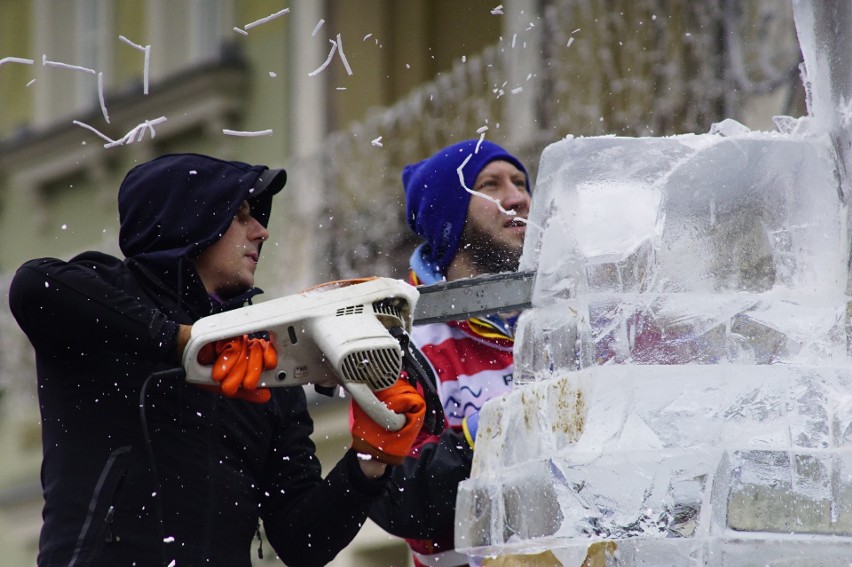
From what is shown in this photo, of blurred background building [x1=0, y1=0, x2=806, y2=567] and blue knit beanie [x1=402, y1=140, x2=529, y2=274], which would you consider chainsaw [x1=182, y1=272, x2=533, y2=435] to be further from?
blurred background building [x1=0, y1=0, x2=806, y2=567]

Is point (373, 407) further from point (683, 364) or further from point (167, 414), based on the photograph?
point (683, 364)

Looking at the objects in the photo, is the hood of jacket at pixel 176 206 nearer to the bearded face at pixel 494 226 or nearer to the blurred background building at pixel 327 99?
the bearded face at pixel 494 226

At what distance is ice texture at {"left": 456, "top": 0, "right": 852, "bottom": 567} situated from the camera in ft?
9.53

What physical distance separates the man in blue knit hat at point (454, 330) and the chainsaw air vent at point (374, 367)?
676mm

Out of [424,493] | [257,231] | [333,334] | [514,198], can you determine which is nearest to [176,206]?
[257,231]

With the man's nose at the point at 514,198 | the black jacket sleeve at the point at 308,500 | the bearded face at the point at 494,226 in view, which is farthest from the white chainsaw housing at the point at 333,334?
the man's nose at the point at 514,198

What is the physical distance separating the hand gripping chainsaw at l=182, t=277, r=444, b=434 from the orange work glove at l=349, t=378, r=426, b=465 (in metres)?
0.03

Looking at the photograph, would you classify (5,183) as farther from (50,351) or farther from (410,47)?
(50,351)

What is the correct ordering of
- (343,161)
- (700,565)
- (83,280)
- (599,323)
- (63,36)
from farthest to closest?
1. (63,36)
2. (343,161)
3. (83,280)
4. (599,323)
5. (700,565)

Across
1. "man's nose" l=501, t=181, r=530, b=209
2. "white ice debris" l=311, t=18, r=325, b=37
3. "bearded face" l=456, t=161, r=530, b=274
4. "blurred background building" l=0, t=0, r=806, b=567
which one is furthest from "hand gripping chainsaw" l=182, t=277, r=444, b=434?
"white ice debris" l=311, t=18, r=325, b=37

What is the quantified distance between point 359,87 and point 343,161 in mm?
708

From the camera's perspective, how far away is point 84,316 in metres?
3.26

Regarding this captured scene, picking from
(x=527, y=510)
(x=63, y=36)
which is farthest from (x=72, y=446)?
(x=63, y=36)

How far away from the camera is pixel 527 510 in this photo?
124 inches
